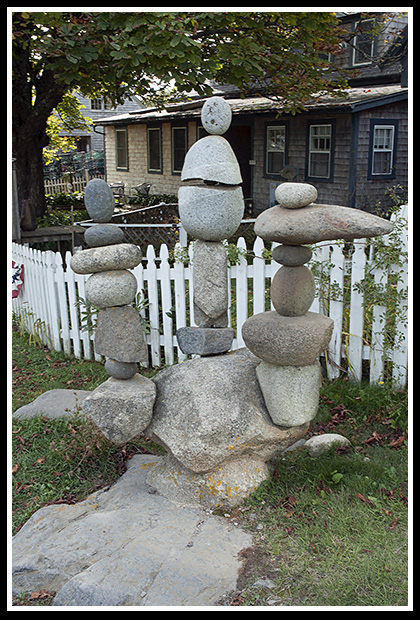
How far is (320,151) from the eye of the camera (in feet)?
42.4

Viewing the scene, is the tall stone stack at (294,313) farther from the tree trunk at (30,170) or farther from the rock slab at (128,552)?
the tree trunk at (30,170)

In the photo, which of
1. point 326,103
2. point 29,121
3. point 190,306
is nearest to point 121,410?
point 190,306

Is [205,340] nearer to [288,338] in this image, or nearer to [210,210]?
[288,338]

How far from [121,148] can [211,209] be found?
19781 millimetres

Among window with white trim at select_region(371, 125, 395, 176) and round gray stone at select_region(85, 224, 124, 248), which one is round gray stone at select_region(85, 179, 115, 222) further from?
window with white trim at select_region(371, 125, 395, 176)

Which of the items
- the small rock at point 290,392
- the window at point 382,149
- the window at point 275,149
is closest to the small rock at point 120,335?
the small rock at point 290,392

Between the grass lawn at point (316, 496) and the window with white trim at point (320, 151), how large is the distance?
903 cm

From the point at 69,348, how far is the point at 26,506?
305 centimetres

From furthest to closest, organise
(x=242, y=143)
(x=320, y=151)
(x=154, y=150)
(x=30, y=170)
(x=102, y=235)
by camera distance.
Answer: (x=154, y=150), (x=242, y=143), (x=320, y=151), (x=30, y=170), (x=102, y=235)

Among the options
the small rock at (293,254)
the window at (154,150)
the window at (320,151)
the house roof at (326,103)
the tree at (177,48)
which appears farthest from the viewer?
the window at (154,150)

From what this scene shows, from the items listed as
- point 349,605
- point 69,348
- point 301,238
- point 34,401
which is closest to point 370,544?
point 349,605

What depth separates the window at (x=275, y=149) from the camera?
1420 centimetres

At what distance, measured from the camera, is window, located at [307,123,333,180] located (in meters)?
12.8

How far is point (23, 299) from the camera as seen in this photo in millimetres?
7414
